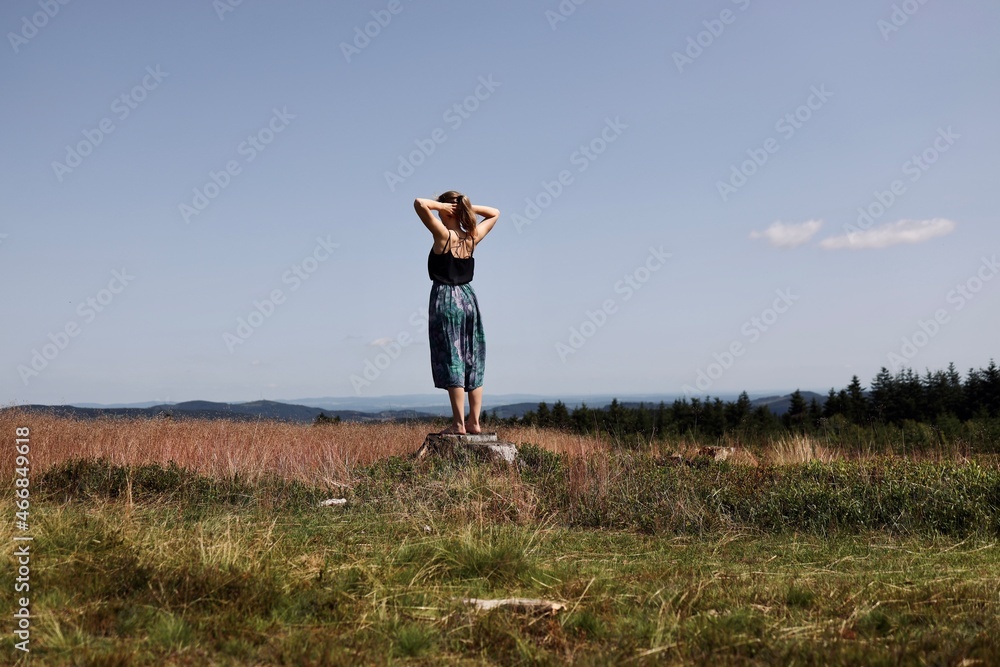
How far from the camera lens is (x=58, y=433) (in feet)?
39.1

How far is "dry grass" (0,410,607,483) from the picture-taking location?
9.67m

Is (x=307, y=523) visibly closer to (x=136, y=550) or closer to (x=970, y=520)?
(x=136, y=550)

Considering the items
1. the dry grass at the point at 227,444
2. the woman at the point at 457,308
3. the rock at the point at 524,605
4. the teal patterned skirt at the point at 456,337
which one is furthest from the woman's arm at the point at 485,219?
the rock at the point at 524,605

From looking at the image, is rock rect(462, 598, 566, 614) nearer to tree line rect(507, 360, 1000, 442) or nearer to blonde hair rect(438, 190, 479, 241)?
blonde hair rect(438, 190, 479, 241)

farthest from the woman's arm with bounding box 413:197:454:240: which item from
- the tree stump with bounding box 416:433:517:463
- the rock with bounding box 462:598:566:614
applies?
the rock with bounding box 462:598:566:614

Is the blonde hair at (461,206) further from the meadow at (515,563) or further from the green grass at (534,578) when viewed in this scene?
the green grass at (534,578)

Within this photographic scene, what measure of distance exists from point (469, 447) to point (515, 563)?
513cm

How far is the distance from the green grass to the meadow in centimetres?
2

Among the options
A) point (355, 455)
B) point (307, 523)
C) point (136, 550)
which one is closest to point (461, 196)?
point (355, 455)

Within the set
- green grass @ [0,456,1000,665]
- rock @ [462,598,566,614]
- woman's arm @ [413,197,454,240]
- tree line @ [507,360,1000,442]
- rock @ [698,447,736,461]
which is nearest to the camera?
green grass @ [0,456,1000,665]

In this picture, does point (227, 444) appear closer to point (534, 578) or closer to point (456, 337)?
point (456, 337)

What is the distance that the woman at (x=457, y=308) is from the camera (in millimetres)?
10016

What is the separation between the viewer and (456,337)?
33.3 ft

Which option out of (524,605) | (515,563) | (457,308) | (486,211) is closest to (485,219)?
(486,211)
